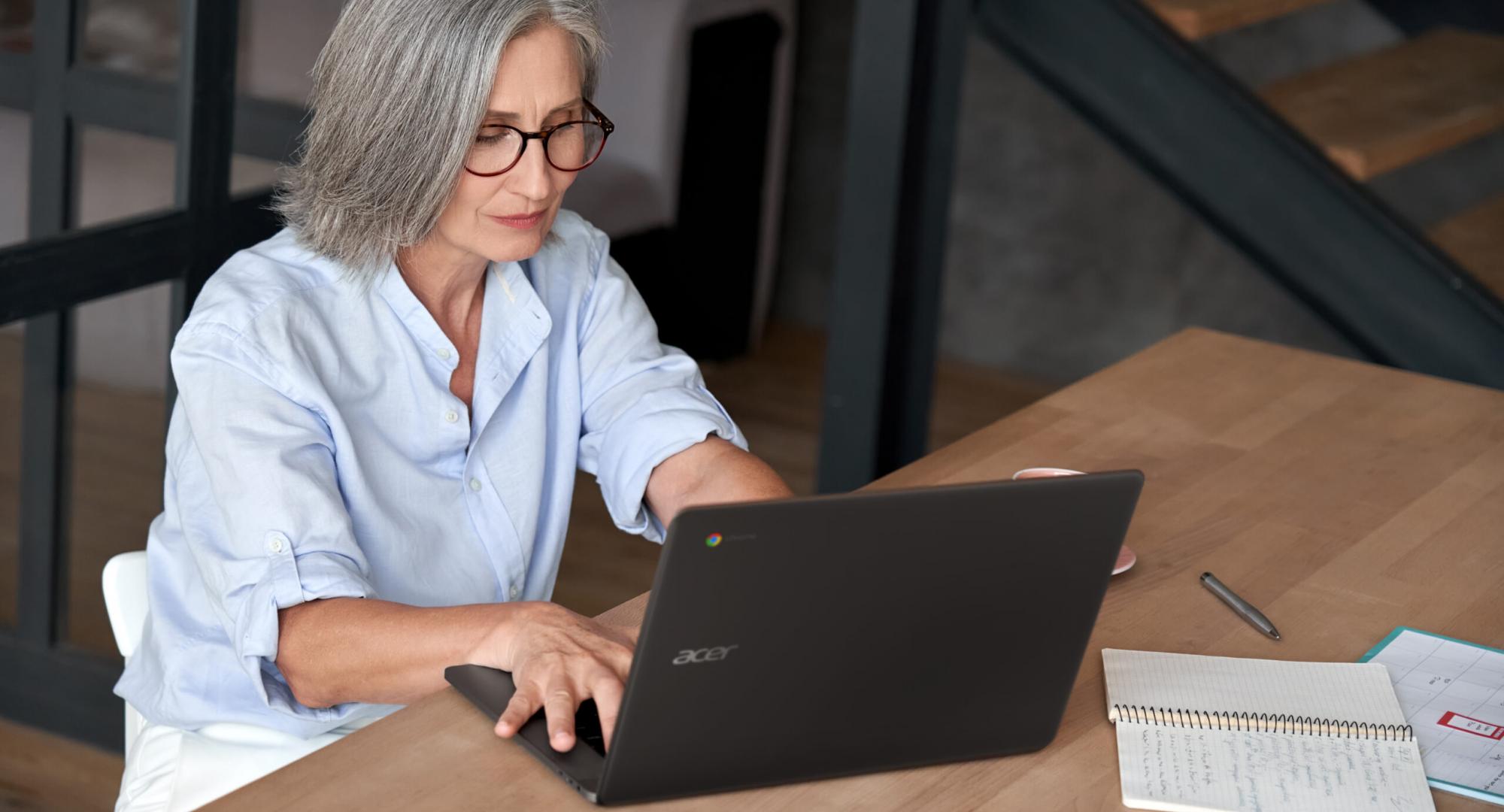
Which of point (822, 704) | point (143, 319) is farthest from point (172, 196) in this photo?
point (822, 704)

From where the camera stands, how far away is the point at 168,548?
157cm

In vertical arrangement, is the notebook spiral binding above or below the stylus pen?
below

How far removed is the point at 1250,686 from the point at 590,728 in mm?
548

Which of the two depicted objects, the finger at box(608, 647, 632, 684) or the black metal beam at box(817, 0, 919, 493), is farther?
the black metal beam at box(817, 0, 919, 493)

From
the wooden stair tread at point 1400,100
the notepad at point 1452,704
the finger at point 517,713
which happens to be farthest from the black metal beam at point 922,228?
the finger at point 517,713

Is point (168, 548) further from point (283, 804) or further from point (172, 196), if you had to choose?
point (172, 196)

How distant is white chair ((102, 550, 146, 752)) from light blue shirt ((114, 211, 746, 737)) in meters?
0.02

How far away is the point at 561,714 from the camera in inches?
46.4

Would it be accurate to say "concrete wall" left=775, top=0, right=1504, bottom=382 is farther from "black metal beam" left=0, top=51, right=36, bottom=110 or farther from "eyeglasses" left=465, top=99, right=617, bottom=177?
"eyeglasses" left=465, top=99, right=617, bottom=177

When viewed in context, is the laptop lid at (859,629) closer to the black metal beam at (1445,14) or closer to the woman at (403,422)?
the woman at (403,422)

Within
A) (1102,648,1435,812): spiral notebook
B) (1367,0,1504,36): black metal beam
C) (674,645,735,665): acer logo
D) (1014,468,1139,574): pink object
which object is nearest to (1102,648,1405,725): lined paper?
(1102,648,1435,812): spiral notebook

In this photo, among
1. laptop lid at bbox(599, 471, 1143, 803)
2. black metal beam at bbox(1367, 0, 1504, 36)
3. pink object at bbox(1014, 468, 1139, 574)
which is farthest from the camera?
black metal beam at bbox(1367, 0, 1504, 36)

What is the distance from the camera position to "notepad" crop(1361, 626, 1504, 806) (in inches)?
48.5

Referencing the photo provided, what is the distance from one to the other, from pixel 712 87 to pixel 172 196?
2.19 meters
